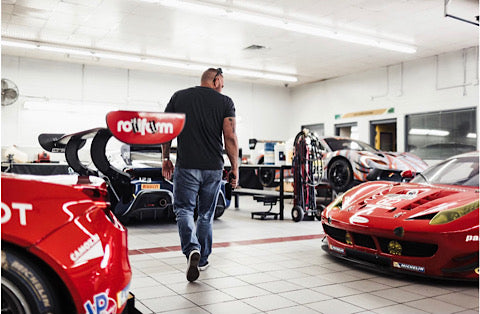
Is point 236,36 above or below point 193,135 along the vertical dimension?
above

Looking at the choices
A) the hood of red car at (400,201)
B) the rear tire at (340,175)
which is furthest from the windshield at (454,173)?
the rear tire at (340,175)

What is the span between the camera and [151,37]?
10.2 m

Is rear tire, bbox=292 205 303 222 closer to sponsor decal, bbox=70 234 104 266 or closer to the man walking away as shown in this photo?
the man walking away

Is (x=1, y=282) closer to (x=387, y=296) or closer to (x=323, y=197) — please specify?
(x=387, y=296)

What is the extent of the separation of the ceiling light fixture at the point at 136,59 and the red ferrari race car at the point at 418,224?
29.7 ft

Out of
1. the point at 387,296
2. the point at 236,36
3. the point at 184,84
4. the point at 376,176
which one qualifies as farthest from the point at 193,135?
the point at 184,84

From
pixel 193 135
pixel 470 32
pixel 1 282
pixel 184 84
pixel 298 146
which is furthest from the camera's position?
pixel 184 84

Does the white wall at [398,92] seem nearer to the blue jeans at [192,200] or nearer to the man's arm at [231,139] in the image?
the man's arm at [231,139]

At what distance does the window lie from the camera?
10.8 m

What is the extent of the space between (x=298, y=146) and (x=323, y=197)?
394 centimetres

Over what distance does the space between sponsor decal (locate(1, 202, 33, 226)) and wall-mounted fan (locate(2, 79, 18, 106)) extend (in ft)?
35.9

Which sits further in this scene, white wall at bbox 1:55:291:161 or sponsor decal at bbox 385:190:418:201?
white wall at bbox 1:55:291:161

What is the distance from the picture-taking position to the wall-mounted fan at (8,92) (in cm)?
1116

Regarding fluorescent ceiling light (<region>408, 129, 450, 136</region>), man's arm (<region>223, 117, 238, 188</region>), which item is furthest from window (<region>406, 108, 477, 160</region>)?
man's arm (<region>223, 117, 238, 188</region>)
